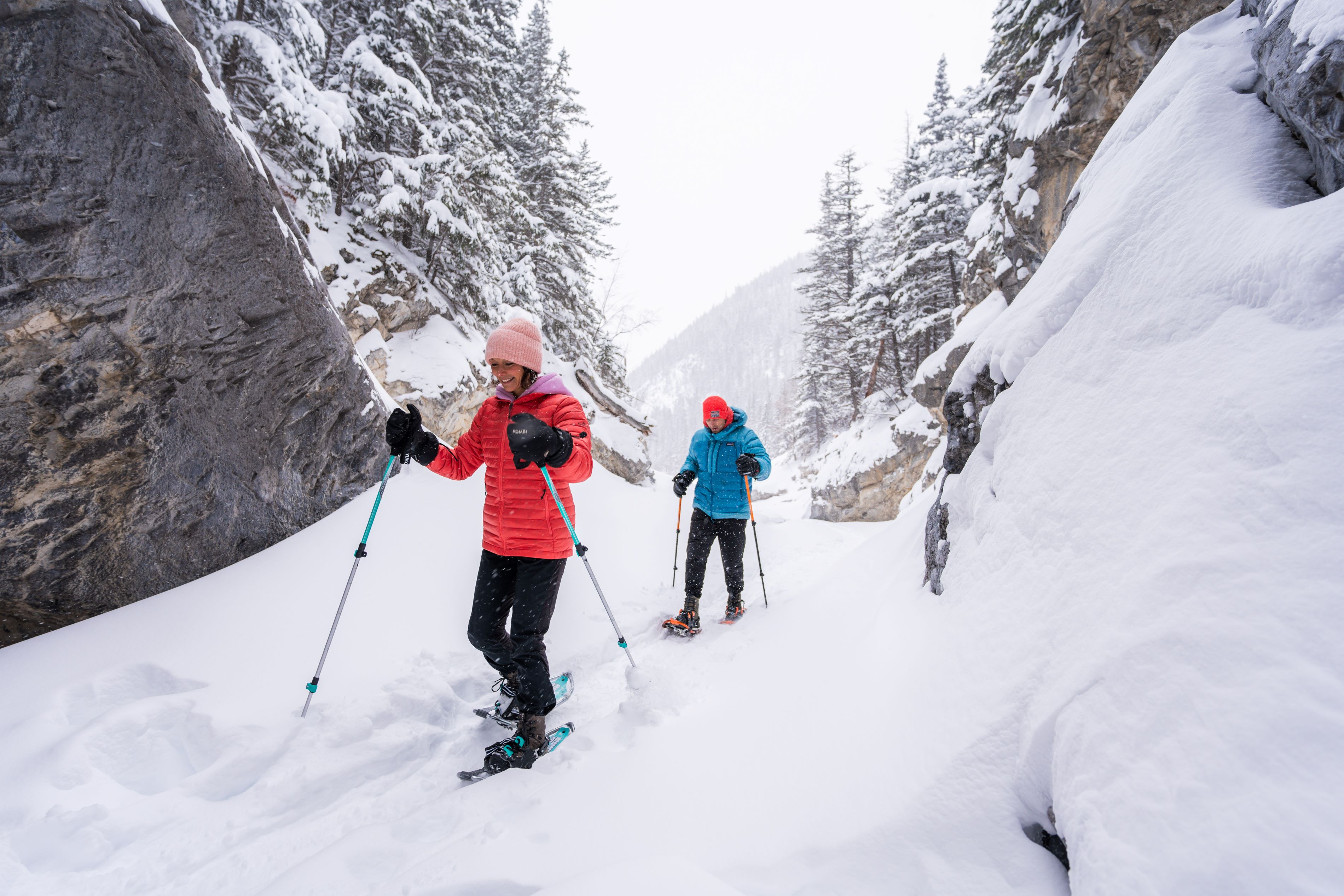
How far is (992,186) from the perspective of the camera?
542 inches

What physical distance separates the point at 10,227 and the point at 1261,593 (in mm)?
6001

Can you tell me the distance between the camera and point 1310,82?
1.95 meters

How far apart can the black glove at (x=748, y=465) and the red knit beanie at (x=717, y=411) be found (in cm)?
44

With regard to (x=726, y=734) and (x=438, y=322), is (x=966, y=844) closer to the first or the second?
(x=726, y=734)

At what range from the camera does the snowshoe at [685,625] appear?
4707mm

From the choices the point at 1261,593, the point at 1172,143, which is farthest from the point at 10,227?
the point at 1172,143

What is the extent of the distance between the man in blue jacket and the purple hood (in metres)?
1.95

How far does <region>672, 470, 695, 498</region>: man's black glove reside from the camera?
538 cm

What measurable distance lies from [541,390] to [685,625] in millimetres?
2761

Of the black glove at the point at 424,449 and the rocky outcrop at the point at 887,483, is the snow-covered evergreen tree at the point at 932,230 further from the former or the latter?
the black glove at the point at 424,449

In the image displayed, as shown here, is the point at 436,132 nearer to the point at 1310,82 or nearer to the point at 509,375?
the point at 509,375

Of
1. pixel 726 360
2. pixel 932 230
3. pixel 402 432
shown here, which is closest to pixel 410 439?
pixel 402 432

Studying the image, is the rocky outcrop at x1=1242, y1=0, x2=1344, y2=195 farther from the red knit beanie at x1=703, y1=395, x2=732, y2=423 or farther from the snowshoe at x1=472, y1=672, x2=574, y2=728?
the snowshoe at x1=472, y1=672, x2=574, y2=728

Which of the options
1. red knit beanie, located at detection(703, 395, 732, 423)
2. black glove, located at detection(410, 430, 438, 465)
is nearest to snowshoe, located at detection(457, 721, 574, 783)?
black glove, located at detection(410, 430, 438, 465)
